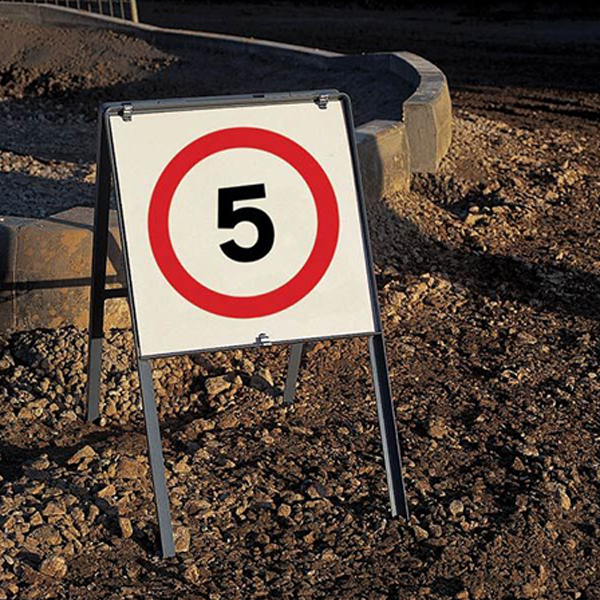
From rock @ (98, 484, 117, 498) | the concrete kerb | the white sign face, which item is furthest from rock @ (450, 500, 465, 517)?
the concrete kerb

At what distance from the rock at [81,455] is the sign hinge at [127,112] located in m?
1.30

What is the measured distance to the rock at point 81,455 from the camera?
471 cm

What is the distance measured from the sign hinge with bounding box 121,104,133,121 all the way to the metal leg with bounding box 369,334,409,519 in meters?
1.14

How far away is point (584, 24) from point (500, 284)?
12.1 meters

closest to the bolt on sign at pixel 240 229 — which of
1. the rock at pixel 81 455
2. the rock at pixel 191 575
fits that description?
the rock at pixel 191 575

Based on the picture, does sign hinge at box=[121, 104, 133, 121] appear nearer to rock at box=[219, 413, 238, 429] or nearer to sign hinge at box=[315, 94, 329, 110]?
sign hinge at box=[315, 94, 329, 110]

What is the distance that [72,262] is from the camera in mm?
5633

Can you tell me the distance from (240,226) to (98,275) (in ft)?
2.47

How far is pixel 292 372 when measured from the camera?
5254 mm

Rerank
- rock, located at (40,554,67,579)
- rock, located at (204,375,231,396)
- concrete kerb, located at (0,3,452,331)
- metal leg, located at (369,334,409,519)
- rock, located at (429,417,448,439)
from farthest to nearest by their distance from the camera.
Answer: concrete kerb, located at (0,3,452,331) < rock, located at (204,375,231,396) < rock, located at (429,417,448,439) < metal leg, located at (369,334,409,519) < rock, located at (40,554,67,579)

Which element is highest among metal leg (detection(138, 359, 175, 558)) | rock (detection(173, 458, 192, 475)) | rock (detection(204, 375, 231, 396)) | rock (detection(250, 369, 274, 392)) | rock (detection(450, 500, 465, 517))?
metal leg (detection(138, 359, 175, 558))

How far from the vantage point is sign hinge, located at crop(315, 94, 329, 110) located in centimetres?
438

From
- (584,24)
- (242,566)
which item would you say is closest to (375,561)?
(242,566)

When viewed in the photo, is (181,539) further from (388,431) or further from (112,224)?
(112,224)
